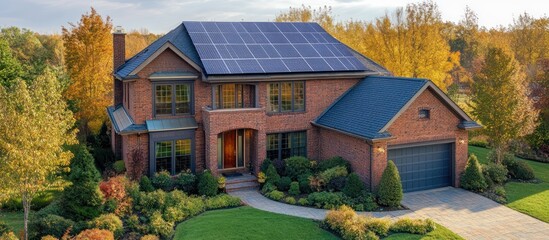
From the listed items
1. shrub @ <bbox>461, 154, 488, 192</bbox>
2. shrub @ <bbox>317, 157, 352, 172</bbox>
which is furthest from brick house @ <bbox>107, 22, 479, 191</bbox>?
shrub @ <bbox>461, 154, 488, 192</bbox>

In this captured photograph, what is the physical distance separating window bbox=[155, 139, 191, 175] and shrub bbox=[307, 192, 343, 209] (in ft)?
22.1

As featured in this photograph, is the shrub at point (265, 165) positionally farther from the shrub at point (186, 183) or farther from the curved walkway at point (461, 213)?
the shrub at point (186, 183)

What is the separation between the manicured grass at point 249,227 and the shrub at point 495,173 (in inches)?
427

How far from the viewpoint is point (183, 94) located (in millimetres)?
22953

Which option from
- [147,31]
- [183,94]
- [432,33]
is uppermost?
[147,31]

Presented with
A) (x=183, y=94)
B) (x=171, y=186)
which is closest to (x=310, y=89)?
(x=183, y=94)

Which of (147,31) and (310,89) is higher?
(147,31)

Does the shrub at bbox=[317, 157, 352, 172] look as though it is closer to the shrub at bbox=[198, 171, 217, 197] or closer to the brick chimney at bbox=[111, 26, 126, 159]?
the shrub at bbox=[198, 171, 217, 197]

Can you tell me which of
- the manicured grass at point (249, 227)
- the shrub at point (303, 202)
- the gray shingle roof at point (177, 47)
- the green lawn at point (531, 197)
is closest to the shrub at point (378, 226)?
the manicured grass at point (249, 227)

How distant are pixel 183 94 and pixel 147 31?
87.6m

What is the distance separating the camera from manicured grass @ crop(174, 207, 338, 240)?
16.3 metres

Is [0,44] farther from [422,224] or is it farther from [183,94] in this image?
[422,224]

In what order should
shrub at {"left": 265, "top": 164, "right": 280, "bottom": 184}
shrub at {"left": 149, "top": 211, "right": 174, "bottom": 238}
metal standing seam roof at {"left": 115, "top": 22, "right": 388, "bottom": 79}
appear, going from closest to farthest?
shrub at {"left": 149, "top": 211, "right": 174, "bottom": 238}
shrub at {"left": 265, "top": 164, "right": 280, "bottom": 184}
metal standing seam roof at {"left": 115, "top": 22, "right": 388, "bottom": 79}

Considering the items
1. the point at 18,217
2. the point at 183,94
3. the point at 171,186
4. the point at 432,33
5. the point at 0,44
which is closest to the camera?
the point at 18,217
